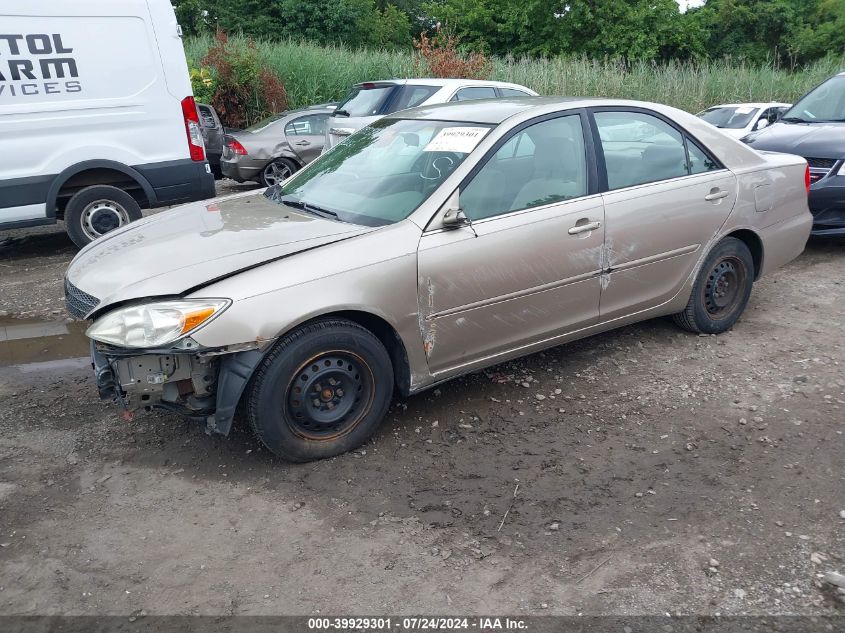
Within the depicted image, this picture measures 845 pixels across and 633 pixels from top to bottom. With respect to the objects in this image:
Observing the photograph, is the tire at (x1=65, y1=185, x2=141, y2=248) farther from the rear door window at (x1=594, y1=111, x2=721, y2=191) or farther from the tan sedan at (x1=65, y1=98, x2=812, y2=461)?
the rear door window at (x1=594, y1=111, x2=721, y2=191)

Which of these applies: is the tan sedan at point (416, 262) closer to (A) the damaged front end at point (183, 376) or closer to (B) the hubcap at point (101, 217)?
(A) the damaged front end at point (183, 376)

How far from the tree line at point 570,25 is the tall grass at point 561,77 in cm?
1155

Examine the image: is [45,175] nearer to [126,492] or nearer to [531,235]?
[126,492]

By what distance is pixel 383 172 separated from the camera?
4262 millimetres

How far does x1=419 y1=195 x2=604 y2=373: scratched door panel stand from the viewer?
148 inches

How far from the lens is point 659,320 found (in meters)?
5.51

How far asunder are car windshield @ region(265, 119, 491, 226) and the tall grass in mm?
13846

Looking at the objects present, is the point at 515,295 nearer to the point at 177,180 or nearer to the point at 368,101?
the point at 177,180

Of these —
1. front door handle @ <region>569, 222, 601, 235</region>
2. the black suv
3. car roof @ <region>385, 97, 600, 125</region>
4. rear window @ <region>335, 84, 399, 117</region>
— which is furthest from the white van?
the black suv

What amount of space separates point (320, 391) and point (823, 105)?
723cm

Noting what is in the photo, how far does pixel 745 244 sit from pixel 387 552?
355 cm

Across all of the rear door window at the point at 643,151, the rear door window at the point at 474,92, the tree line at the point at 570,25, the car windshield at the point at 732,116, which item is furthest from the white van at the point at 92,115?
the tree line at the point at 570,25

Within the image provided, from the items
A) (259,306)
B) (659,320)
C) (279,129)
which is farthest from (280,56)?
(259,306)

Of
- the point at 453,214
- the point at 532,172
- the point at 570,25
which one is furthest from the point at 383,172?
the point at 570,25
